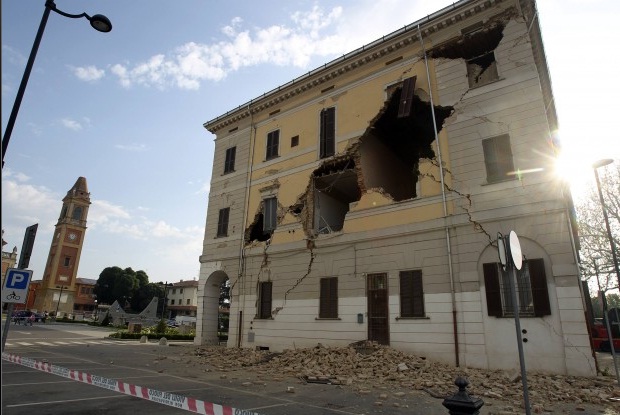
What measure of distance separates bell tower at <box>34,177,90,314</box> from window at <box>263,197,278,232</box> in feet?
198

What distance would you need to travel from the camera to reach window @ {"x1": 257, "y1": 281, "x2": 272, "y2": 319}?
18.4m

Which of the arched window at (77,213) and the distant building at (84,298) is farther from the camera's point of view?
the distant building at (84,298)

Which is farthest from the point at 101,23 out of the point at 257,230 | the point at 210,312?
the point at 210,312

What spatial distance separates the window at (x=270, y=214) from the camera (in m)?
19.8

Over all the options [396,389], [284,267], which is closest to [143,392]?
[396,389]

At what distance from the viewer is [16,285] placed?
697cm

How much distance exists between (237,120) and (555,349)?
1943 cm

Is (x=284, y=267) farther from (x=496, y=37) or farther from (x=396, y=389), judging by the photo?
(x=496, y=37)

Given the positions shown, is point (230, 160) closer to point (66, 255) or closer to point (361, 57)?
point (361, 57)

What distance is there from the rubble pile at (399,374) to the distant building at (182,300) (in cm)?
8160

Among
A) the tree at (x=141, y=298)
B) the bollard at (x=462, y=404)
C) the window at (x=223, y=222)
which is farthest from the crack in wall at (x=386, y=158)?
the tree at (x=141, y=298)

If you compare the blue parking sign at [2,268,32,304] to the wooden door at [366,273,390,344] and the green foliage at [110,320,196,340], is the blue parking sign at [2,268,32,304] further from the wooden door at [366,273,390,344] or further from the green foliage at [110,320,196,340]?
the green foliage at [110,320,196,340]

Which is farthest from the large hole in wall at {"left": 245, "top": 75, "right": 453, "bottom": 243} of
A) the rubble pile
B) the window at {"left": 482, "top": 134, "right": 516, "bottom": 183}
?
the rubble pile

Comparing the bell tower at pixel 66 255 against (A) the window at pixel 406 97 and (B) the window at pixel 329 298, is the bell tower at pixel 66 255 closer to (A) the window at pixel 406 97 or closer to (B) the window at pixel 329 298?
(B) the window at pixel 329 298
